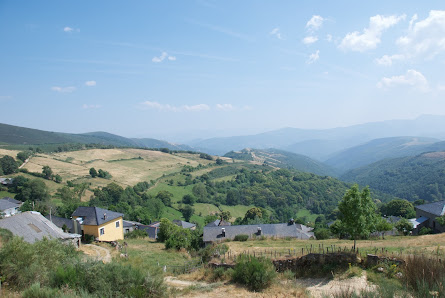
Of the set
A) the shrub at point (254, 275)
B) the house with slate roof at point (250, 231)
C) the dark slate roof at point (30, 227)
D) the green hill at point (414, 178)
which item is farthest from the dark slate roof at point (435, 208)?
the green hill at point (414, 178)

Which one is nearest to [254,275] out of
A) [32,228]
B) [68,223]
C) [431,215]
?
[32,228]

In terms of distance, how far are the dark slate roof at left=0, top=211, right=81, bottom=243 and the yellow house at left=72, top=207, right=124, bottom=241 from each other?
19.7ft

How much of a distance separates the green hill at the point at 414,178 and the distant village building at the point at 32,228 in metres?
124

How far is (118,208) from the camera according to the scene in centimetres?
5800

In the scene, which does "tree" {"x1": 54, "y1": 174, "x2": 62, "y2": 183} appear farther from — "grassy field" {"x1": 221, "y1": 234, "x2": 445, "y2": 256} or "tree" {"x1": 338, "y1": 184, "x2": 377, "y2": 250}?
"tree" {"x1": 338, "y1": 184, "x2": 377, "y2": 250}

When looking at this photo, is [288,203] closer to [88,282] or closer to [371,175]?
[88,282]

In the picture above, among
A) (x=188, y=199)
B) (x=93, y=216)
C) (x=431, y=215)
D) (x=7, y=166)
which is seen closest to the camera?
(x=93, y=216)

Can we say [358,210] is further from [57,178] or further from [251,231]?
[57,178]

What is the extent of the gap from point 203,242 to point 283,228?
11.2 meters

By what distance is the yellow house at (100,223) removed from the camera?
2877 centimetres

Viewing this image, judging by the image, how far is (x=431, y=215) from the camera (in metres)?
37.4

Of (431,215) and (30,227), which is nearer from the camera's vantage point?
(30,227)

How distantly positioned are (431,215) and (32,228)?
48.6m

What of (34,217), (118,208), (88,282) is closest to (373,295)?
(88,282)
